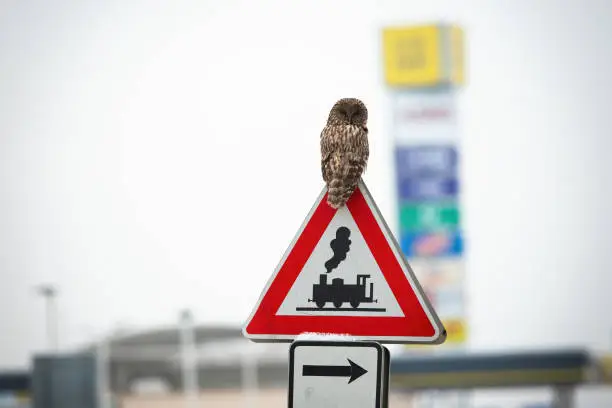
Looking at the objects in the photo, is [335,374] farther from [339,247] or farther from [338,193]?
[338,193]

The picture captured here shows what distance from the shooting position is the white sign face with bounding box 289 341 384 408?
8.99ft

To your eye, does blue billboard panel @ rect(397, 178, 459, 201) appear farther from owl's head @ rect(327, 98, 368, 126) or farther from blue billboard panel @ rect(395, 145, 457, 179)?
owl's head @ rect(327, 98, 368, 126)

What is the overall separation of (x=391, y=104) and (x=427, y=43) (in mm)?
2522

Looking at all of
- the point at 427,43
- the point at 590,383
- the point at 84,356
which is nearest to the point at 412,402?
the point at 590,383

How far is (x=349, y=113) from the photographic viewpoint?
10.4ft

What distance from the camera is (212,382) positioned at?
1013 inches

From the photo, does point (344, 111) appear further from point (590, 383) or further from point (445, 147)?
point (445, 147)

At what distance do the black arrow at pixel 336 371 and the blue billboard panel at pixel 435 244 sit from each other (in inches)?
1523

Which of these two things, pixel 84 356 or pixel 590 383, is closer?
pixel 84 356

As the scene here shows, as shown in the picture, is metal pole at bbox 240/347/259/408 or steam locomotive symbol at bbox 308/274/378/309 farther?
metal pole at bbox 240/347/259/408

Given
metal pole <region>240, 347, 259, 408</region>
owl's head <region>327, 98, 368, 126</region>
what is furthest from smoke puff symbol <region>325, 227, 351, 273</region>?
metal pole <region>240, 347, 259, 408</region>

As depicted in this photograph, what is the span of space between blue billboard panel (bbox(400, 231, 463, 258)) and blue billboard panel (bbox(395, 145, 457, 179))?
8.40 feet

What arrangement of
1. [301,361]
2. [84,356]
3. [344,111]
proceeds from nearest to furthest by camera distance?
1. [301,361]
2. [344,111]
3. [84,356]

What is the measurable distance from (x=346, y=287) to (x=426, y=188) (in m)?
38.5
